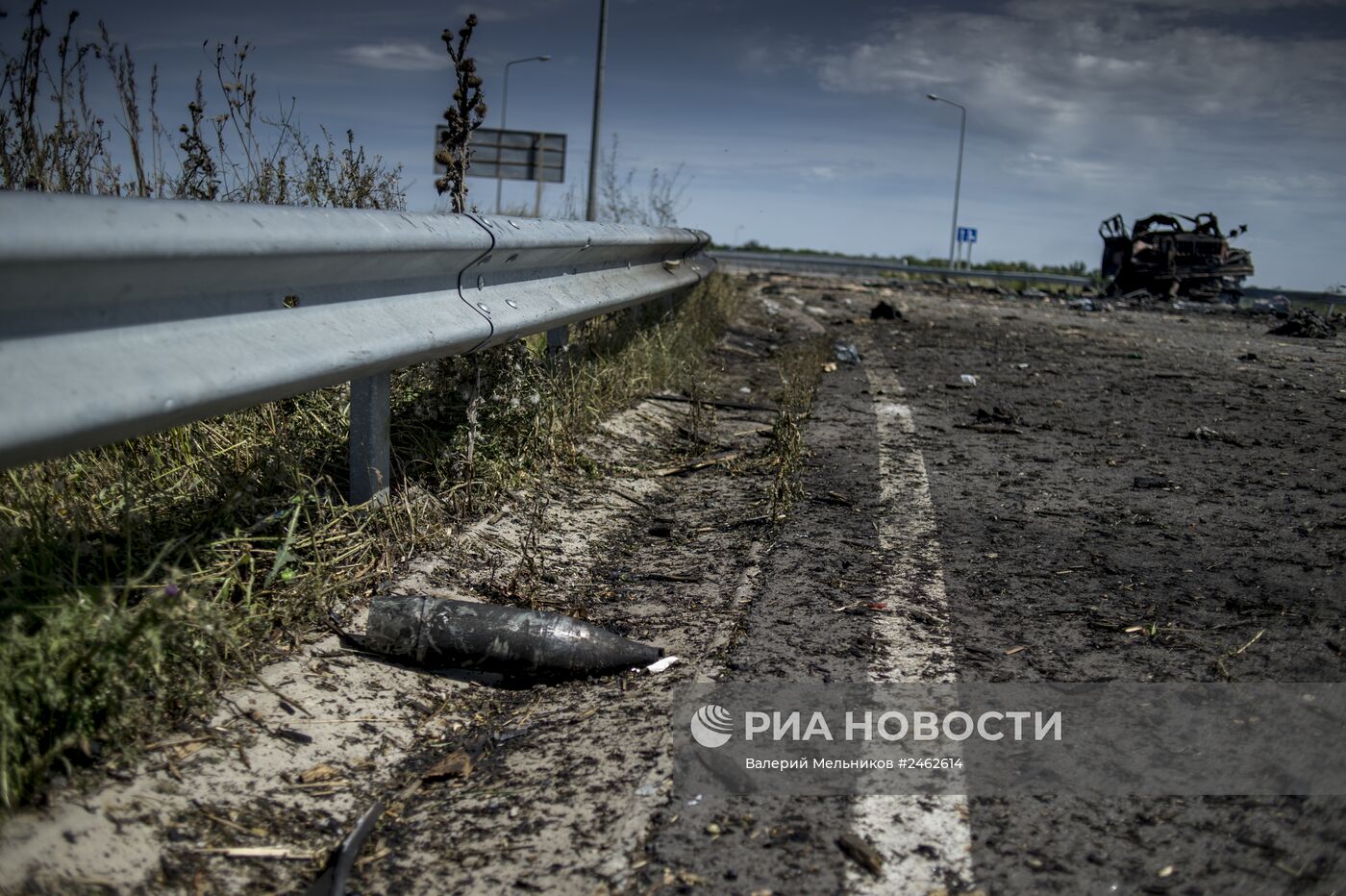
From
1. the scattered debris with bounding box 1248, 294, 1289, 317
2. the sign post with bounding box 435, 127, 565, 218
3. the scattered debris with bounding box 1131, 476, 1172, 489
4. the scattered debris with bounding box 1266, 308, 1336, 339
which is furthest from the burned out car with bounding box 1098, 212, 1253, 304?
the scattered debris with bounding box 1131, 476, 1172, 489

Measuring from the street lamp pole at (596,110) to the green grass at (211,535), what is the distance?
1181 cm

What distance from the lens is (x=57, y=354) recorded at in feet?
6.65

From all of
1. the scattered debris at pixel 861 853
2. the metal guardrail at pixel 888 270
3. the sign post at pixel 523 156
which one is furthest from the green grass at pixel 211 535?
the metal guardrail at pixel 888 270

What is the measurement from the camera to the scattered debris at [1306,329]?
14.0 m

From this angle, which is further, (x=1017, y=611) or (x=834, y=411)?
(x=834, y=411)

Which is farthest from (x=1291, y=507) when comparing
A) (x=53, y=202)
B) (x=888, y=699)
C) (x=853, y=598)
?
(x=53, y=202)

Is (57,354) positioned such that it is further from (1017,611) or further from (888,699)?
(1017,611)

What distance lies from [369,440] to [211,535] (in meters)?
0.58

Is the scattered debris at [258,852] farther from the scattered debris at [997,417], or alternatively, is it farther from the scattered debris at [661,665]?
the scattered debris at [997,417]

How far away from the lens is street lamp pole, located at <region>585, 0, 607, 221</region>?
16.7 metres

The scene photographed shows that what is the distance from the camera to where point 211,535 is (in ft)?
10.3

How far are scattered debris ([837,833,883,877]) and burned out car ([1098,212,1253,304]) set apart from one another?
22.7 m

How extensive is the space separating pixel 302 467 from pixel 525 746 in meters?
1.56

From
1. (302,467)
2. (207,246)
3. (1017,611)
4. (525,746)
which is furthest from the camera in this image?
(302,467)
